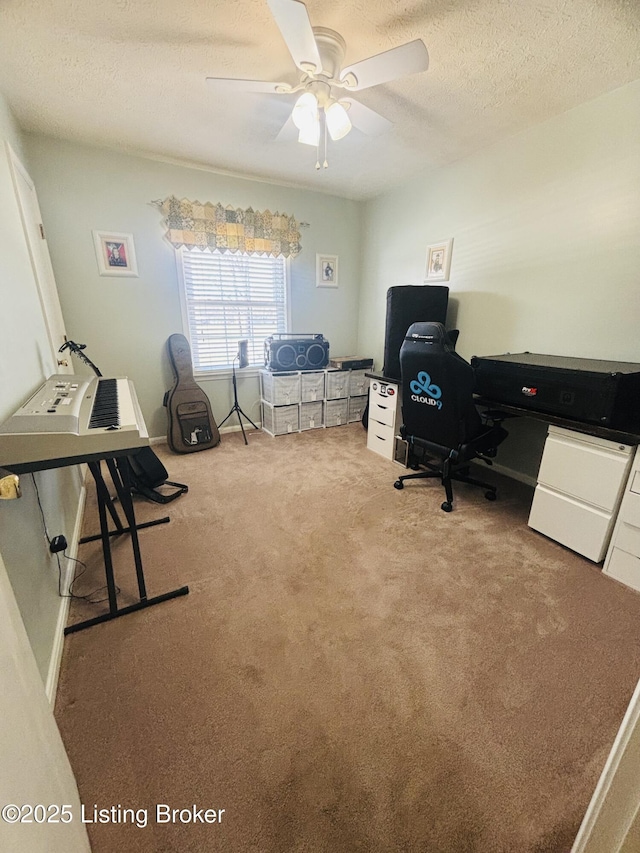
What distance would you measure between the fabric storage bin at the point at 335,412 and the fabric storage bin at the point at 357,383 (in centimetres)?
15

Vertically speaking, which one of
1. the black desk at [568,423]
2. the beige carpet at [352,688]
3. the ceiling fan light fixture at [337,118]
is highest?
the ceiling fan light fixture at [337,118]

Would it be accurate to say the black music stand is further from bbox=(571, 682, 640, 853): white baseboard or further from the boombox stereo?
bbox=(571, 682, 640, 853): white baseboard

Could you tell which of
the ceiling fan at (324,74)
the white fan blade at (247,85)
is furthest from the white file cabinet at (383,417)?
the white fan blade at (247,85)

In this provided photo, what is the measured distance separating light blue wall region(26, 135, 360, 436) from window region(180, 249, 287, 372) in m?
0.15

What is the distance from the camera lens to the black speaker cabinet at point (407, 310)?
2.95 meters

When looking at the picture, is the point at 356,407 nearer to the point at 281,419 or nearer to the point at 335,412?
the point at 335,412

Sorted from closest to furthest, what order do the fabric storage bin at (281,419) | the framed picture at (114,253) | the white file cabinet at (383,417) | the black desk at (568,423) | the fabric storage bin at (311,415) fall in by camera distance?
1. the black desk at (568,423)
2. the framed picture at (114,253)
3. the white file cabinet at (383,417)
4. the fabric storage bin at (281,419)
5. the fabric storage bin at (311,415)

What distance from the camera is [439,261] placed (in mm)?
3166

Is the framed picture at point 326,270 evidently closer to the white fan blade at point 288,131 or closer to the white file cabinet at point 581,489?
the white fan blade at point 288,131

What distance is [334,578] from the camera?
5.69ft

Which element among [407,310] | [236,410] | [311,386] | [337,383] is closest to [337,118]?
[407,310]

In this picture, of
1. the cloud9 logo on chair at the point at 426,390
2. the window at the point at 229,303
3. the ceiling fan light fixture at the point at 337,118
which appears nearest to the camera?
the ceiling fan light fixture at the point at 337,118

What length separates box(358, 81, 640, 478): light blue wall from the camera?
203 centimetres

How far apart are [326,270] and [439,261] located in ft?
→ 4.29
